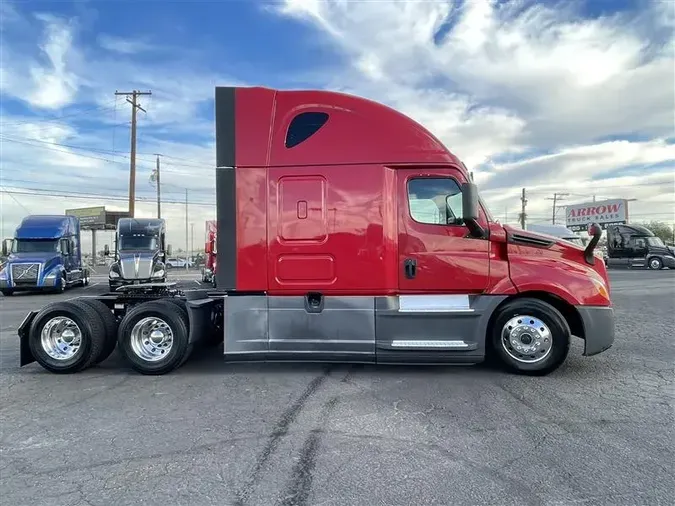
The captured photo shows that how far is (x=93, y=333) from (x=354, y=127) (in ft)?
14.1

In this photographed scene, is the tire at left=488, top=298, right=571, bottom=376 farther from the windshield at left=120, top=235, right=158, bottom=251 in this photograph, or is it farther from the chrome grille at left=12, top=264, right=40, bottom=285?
the chrome grille at left=12, top=264, right=40, bottom=285

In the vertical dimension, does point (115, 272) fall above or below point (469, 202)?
below

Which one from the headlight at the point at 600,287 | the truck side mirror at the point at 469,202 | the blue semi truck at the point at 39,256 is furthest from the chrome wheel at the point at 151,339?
the blue semi truck at the point at 39,256

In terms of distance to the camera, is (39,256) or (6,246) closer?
(39,256)

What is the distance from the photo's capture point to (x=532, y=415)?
455 cm

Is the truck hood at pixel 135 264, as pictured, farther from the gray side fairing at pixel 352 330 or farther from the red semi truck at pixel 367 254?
the gray side fairing at pixel 352 330

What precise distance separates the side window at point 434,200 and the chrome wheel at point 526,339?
4.66 feet

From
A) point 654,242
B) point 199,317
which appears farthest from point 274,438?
point 654,242

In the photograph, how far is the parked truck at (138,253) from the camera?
19406 mm

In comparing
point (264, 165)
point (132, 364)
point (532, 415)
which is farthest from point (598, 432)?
point (132, 364)

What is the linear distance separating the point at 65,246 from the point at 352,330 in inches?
780

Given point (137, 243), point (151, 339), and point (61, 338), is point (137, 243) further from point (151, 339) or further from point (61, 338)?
point (151, 339)

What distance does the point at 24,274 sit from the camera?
1917 cm

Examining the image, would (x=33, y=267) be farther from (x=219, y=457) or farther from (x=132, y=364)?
(x=219, y=457)
